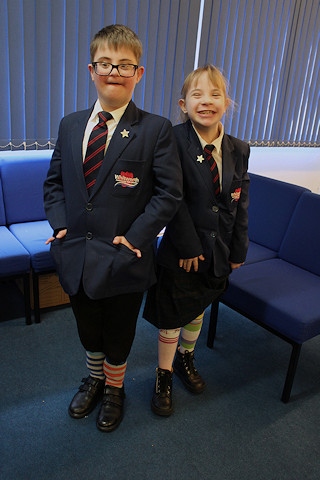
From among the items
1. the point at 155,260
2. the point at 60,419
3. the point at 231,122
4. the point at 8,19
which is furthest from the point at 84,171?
the point at 231,122

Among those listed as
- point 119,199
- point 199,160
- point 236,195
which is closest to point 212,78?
point 199,160

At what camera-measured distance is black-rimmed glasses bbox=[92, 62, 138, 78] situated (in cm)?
134

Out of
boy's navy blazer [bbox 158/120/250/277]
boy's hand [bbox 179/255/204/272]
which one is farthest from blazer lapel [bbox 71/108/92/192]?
boy's hand [bbox 179/255/204/272]

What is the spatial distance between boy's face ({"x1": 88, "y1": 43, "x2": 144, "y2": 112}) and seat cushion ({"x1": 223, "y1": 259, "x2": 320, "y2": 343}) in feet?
3.59

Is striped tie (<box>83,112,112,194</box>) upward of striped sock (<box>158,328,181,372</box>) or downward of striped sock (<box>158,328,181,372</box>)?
upward

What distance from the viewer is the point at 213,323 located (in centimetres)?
228

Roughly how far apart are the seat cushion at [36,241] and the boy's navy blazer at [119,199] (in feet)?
2.74

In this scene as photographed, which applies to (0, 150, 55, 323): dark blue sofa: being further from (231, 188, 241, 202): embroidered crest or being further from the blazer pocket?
(231, 188, 241, 202): embroidered crest

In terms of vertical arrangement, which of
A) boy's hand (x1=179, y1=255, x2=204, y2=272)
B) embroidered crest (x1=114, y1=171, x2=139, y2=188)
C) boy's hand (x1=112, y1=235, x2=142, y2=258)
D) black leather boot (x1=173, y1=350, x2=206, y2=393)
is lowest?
black leather boot (x1=173, y1=350, x2=206, y2=393)

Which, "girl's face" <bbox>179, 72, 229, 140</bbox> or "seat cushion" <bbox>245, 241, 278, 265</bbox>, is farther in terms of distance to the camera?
"seat cushion" <bbox>245, 241, 278, 265</bbox>

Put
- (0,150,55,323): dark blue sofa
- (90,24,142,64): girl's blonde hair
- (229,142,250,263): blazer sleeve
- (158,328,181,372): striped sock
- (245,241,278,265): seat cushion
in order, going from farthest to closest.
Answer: (0,150,55,323): dark blue sofa, (245,241,278,265): seat cushion, (158,328,181,372): striped sock, (229,142,250,263): blazer sleeve, (90,24,142,64): girl's blonde hair

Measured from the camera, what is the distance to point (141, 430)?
1.75m

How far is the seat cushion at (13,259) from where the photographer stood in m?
2.19

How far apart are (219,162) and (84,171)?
52 centimetres
